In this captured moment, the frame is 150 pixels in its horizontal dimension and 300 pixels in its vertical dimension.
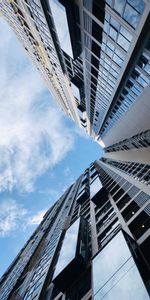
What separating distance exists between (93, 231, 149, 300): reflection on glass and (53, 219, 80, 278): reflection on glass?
4745 millimetres

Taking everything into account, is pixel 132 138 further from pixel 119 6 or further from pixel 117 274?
pixel 117 274

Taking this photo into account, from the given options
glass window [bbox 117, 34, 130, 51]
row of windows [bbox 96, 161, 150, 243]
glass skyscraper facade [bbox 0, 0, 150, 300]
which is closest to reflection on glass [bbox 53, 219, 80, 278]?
glass skyscraper facade [bbox 0, 0, 150, 300]

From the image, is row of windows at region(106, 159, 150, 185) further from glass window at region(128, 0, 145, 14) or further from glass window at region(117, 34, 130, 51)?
glass window at region(128, 0, 145, 14)

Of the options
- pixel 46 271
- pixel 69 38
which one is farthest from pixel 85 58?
pixel 46 271

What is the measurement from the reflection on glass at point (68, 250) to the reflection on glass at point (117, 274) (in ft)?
15.6

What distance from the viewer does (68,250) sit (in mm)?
27031

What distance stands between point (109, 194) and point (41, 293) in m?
18.5

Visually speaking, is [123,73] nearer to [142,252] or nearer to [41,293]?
[142,252]

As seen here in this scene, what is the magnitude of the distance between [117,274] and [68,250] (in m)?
10.9

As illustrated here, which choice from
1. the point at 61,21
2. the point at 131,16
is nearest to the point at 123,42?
the point at 131,16

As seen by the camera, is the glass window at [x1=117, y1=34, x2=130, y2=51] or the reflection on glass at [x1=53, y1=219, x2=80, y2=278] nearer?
the glass window at [x1=117, y1=34, x2=130, y2=51]

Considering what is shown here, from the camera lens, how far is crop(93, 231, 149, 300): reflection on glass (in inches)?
559

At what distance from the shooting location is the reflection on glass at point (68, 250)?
24781 mm

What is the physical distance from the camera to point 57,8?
27578 millimetres
